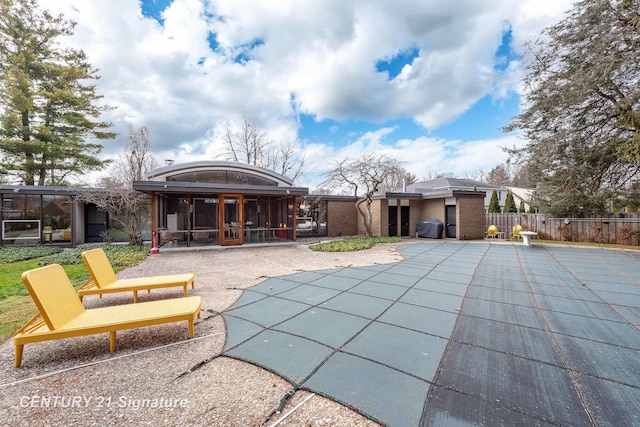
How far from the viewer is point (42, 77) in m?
16.1

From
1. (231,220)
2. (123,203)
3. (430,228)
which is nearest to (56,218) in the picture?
(123,203)

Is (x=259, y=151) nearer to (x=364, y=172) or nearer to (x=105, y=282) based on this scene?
(x=364, y=172)

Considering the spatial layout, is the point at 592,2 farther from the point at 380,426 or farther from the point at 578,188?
the point at 380,426

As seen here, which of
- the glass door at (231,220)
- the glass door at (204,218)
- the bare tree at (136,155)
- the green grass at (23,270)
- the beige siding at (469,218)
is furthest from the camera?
the bare tree at (136,155)

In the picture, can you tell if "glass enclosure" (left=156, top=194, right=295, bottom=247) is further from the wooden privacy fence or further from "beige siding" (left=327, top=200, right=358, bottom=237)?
Result: the wooden privacy fence

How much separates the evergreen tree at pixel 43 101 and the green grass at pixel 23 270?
9.24m

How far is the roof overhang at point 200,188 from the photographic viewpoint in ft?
31.9

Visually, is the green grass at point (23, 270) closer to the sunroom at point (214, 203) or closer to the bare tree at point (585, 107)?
the sunroom at point (214, 203)

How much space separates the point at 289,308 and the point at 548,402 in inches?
124

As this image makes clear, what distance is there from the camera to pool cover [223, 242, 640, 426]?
2.04 m

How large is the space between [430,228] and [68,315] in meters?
15.7

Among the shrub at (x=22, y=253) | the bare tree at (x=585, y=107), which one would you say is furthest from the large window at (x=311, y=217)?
the shrub at (x=22, y=253)


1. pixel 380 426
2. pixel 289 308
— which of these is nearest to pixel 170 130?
pixel 289 308

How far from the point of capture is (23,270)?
7309mm
